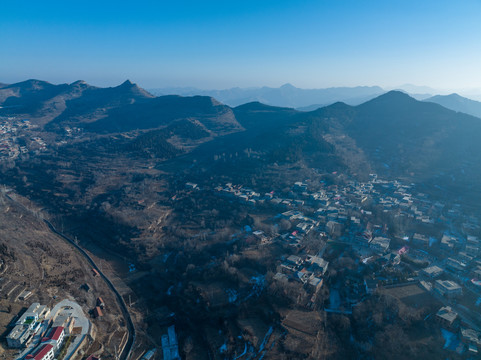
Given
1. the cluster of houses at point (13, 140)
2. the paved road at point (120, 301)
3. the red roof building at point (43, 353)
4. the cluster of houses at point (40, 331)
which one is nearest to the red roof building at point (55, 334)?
the cluster of houses at point (40, 331)

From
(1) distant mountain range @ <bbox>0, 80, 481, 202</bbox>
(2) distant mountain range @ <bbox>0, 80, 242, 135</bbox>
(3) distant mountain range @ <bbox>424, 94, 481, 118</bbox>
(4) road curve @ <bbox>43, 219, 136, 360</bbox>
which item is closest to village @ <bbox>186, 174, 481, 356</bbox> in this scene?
(1) distant mountain range @ <bbox>0, 80, 481, 202</bbox>

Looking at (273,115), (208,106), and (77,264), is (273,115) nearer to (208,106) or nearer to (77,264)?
(208,106)

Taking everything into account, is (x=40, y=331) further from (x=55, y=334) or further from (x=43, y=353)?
(x=43, y=353)

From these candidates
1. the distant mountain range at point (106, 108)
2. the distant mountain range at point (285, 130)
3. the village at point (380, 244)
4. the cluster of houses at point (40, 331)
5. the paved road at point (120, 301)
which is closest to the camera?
the cluster of houses at point (40, 331)

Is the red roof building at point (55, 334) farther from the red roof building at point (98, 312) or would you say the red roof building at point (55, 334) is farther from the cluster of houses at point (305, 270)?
the cluster of houses at point (305, 270)

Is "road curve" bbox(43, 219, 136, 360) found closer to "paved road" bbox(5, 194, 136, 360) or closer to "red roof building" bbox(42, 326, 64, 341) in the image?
"paved road" bbox(5, 194, 136, 360)

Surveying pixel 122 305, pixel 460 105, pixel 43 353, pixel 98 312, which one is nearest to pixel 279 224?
pixel 122 305
